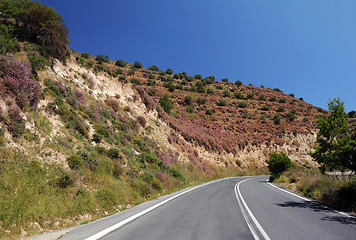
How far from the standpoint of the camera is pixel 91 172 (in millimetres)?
10406

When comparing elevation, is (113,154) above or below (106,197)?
above

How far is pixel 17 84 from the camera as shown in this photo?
10008 millimetres

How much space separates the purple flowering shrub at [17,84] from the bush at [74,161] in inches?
145

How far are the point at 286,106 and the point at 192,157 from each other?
58750 millimetres

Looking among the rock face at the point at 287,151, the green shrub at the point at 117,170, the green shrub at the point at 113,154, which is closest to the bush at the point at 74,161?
the green shrub at the point at 117,170

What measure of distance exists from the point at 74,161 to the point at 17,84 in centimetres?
501

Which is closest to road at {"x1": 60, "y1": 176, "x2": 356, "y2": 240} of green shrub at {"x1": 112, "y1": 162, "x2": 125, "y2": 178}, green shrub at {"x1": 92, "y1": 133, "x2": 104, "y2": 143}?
green shrub at {"x1": 112, "y1": 162, "x2": 125, "y2": 178}

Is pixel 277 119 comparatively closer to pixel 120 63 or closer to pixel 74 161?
pixel 120 63

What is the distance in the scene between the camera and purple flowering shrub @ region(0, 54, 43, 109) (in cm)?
960

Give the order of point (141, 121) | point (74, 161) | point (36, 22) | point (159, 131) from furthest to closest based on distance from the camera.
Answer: point (159, 131), point (141, 121), point (36, 22), point (74, 161)

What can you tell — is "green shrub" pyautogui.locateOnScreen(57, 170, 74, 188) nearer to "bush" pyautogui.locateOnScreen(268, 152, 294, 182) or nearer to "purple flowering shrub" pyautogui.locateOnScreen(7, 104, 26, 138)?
"purple flowering shrub" pyautogui.locateOnScreen(7, 104, 26, 138)

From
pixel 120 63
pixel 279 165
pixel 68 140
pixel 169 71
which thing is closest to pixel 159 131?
pixel 68 140

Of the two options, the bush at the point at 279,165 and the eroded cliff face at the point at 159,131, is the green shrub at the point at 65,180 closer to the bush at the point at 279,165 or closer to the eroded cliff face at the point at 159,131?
the eroded cliff face at the point at 159,131

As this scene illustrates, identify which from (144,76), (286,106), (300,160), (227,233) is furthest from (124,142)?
(286,106)
